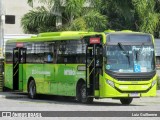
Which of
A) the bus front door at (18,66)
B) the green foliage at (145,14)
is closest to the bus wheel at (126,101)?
the bus front door at (18,66)

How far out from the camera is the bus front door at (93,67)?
2445cm

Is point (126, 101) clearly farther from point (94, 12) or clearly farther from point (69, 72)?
Result: point (94, 12)

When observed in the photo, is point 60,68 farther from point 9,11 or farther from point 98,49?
point 9,11

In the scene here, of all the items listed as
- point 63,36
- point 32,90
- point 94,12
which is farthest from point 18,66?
point 94,12

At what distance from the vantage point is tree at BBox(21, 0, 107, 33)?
3788 centimetres

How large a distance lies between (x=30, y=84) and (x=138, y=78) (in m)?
6.92

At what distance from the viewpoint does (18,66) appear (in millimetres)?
30828

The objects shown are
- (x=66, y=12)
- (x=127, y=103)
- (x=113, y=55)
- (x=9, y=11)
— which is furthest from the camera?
(x=9, y=11)

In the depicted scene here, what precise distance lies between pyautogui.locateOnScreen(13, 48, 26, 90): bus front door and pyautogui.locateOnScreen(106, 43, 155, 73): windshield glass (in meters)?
6.93

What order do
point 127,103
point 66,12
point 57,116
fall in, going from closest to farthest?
1. point 57,116
2. point 127,103
3. point 66,12

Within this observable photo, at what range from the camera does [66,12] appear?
38062 mm

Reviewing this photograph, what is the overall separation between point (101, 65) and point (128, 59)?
1.07 metres

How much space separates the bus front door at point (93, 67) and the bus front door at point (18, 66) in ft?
19.7

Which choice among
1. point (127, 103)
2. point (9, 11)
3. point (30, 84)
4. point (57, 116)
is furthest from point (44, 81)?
point (9, 11)
